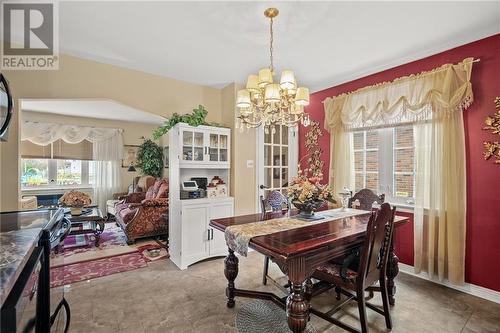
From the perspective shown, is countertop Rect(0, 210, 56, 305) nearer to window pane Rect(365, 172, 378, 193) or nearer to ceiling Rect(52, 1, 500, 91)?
ceiling Rect(52, 1, 500, 91)

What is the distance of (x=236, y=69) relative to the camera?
10.5 ft

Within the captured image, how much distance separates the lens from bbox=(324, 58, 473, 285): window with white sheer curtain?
8.10 feet

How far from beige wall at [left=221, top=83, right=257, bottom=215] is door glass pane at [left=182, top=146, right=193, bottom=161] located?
0.65 meters

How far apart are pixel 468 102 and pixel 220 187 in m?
3.03

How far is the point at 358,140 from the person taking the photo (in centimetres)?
349

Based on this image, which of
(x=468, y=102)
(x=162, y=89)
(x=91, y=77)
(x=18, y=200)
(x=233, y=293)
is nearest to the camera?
(x=233, y=293)

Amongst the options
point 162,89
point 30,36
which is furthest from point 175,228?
point 30,36

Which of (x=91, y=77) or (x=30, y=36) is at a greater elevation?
(x=30, y=36)

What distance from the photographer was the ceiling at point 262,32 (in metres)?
2.01

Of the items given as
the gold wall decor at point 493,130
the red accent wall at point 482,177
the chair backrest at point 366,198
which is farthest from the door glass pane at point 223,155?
the gold wall decor at point 493,130

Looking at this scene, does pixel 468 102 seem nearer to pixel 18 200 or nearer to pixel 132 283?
pixel 132 283

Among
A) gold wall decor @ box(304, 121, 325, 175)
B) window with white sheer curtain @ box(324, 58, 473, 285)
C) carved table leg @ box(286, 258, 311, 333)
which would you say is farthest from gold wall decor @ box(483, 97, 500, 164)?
carved table leg @ box(286, 258, 311, 333)

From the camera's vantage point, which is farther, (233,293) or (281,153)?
(281,153)

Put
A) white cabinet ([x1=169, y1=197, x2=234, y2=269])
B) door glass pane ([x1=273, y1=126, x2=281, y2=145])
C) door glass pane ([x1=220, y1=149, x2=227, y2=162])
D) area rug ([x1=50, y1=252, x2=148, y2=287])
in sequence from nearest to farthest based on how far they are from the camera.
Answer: area rug ([x1=50, y1=252, x2=148, y2=287])
white cabinet ([x1=169, y1=197, x2=234, y2=269])
door glass pane ([x1=220, y1=149, x2=227, y2=162])
door glass pane ([x1=273, y1=126, x2=281, y2=145])
